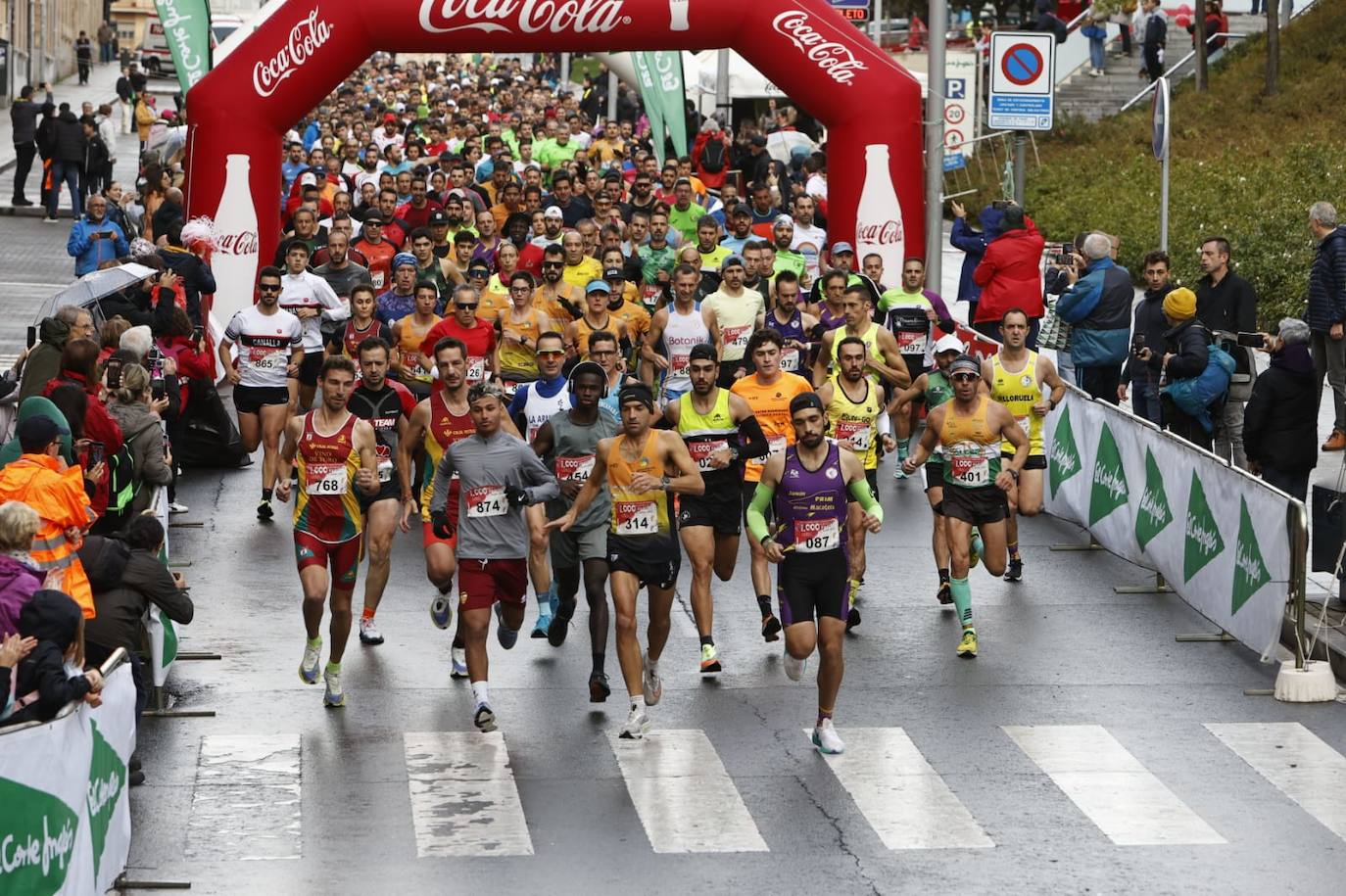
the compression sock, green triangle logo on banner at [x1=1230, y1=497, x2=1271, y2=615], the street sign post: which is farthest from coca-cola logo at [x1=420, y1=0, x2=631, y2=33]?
green triangle logo on banner at [x1=1230, y1=497, x2=1271, y2=615]

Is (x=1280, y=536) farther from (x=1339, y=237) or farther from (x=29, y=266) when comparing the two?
(x=29, y=266)

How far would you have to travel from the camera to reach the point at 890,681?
12703 mm

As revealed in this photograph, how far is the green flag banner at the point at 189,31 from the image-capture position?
23500mm

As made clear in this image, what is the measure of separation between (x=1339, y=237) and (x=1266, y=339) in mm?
1945

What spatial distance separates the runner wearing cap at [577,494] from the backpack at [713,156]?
18899 mm

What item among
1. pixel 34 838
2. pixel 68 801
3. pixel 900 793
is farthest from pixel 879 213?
pixel 34 838

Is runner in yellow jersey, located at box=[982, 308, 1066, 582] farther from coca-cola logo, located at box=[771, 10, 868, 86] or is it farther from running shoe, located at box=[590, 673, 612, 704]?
coca-cola logo, located at box=[771, 10, 868, 86]

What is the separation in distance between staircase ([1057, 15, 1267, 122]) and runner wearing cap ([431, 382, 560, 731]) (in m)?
31.5

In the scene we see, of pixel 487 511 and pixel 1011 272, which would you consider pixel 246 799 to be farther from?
pixel 1011 272

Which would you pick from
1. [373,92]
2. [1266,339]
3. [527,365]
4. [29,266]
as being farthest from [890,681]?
[373,92]

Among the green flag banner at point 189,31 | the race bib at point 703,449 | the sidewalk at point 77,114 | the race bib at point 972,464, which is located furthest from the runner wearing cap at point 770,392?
the sidewalk at point 77,114

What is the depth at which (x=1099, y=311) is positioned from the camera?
18.2 metres

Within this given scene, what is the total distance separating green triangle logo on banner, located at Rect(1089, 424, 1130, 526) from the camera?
1594cm

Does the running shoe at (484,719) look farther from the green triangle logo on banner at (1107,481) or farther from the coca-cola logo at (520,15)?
the coca-cola logo at (520,15)
